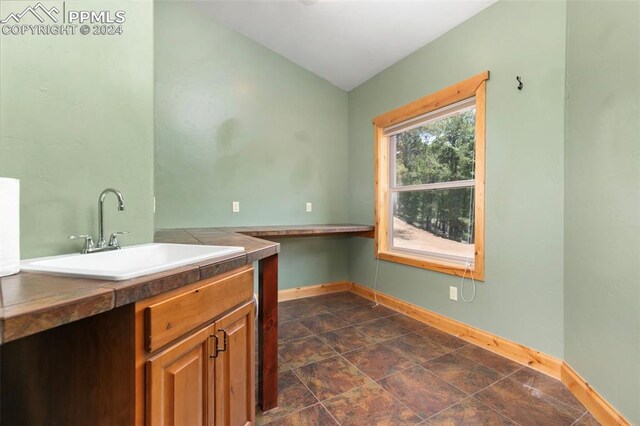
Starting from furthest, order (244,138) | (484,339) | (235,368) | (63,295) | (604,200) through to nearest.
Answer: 1. (244,138)
2. (484,339)
3. (604,200)
4. (235,368)
5. (63,295)

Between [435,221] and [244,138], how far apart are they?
6.86ft

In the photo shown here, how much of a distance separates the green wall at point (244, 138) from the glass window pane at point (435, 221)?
0.84 metres

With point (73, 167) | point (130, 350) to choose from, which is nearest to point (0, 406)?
point (130, 350)

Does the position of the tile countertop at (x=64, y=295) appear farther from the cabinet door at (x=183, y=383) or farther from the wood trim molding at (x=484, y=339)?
the wood trim molding at (x=484, y=339)

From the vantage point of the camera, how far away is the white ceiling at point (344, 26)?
2252mm

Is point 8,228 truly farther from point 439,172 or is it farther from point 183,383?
point 439,172

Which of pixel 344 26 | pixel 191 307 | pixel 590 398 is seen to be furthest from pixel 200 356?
pixel 344 26

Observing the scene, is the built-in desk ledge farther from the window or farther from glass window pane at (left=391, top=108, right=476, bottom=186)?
glass window pane at (left=391, top=108, right=476, bottom=186)

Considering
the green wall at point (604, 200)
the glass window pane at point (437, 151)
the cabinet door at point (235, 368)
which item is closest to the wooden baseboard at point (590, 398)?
the green wall at point (604, 200)

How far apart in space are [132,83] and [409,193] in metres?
2.46

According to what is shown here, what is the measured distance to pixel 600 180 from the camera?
4.75 ft

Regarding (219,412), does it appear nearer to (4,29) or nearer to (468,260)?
(4,29)

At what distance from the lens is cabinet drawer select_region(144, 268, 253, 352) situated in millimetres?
750

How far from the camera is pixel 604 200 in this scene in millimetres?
1420
